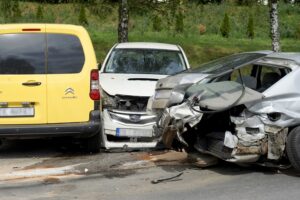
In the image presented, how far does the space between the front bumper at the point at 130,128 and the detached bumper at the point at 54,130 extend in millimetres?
478

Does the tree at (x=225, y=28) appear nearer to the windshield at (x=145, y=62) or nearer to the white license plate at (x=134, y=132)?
the windshield at (x=145, y=62)

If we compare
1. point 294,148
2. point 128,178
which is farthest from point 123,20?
point 294,148

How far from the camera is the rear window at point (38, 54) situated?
7.50m

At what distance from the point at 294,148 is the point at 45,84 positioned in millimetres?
3306

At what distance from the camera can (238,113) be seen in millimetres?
6715

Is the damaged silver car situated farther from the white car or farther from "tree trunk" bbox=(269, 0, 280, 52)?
"tree trunk" bbox=(269, 0, 280, 52)

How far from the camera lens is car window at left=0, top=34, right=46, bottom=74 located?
748 cm

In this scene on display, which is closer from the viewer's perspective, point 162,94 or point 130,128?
point 162,94

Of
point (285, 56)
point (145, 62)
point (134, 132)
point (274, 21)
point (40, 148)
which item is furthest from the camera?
point (274, 21)

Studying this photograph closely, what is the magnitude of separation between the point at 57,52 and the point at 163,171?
215 centimetres

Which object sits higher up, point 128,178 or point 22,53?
point 22,53

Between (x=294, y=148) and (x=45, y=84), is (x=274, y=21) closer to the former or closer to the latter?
(x=294, y=148)

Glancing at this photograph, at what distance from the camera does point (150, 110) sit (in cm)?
753

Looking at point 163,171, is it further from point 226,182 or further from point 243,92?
point 243,92
